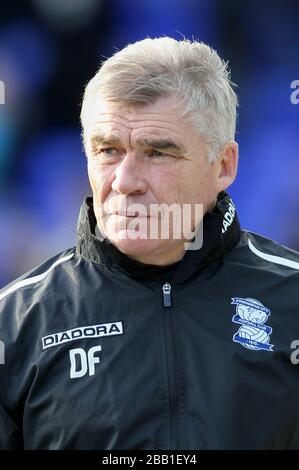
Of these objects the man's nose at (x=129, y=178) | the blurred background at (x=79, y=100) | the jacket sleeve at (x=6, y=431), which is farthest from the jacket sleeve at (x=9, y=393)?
the blurred background at (x=79, y=100)

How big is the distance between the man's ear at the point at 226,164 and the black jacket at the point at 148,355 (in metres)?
0.11

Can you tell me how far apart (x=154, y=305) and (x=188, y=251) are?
0.15 meters

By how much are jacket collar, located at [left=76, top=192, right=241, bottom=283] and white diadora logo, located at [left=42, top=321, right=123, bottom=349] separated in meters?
0.12

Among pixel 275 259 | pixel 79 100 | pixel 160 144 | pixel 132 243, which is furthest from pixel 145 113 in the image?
pixel 79 100

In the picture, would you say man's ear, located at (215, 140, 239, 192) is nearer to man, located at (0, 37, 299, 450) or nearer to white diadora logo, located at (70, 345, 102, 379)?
man, located at (0, 37, 299, 450)

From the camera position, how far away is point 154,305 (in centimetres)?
161

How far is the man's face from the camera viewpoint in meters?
1.60

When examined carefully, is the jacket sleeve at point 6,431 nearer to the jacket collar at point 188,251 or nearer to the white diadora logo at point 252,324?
the jacket collar at point 188,251

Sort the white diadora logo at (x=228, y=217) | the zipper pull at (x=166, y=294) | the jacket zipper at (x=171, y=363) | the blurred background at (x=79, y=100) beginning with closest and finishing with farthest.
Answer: the jacket zipper at (x=171, y=363), the zipper pull at (x=166, y=294), the white diadora logo at (x=228, y=217), the blurred background at (x=79, y=100)

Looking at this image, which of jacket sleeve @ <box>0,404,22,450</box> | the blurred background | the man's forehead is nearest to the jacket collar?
the man's forehead

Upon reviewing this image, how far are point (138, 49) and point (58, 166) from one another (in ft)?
5.11

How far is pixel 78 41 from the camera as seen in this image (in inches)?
123

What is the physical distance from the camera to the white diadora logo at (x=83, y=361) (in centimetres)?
155
